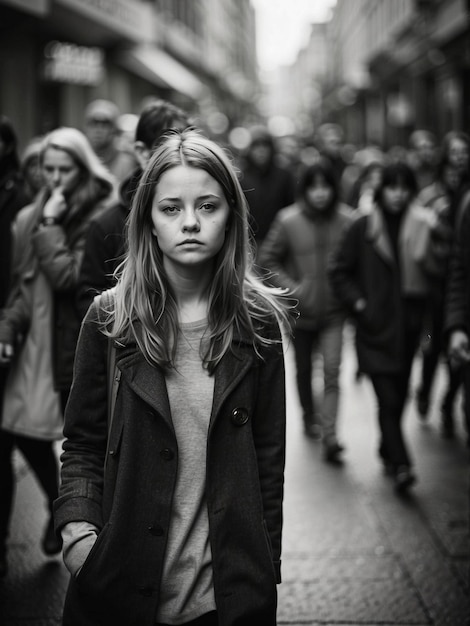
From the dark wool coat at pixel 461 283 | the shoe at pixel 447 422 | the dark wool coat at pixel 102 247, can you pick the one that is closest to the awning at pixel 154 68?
the shoe at pixel 447 422

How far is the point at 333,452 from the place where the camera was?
6527mm

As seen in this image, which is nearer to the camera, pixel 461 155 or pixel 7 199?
pixel 7 199

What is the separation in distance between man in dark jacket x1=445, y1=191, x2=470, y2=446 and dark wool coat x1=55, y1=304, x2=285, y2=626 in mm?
2137

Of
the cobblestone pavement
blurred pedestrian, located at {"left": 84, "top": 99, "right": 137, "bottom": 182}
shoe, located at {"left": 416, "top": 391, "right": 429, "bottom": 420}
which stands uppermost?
blurred pedestrian, located at {"left": 84, "top": 99, "right": 137, "bottom": 182}

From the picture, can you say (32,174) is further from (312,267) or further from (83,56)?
(83,56)

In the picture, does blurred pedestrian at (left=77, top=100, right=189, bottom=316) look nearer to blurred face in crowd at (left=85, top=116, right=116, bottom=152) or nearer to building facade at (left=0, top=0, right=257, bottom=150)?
blurred face in crowd at (left=85, top=116, right=116, bottom=152)

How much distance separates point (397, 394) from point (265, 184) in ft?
14.4

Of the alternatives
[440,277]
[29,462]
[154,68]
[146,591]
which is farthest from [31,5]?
[146,591]

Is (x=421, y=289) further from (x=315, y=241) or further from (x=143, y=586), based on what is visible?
(x=143, y=586)

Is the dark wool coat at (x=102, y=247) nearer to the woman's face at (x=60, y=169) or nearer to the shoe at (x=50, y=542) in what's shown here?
the woman's face at (x=60, y=169)

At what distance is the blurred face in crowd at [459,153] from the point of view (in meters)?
6.82

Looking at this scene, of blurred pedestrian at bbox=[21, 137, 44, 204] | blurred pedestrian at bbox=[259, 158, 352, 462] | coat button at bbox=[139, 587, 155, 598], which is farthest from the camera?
blurred pedestrian at bbox=[259, 158, 352, 462]

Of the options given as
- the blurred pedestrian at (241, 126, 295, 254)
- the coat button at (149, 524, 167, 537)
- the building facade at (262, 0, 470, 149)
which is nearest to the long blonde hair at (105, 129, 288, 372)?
the coat button at (149, 524, 167, 537)

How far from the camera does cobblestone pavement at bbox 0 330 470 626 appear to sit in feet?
13.6
